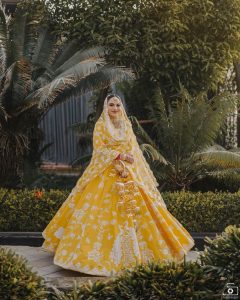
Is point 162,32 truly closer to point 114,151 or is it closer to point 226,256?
point 114,151

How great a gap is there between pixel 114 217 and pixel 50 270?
0.95 metres

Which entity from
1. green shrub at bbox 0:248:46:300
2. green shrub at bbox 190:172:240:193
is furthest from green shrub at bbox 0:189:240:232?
green shrub at bbox 0:248:46:300

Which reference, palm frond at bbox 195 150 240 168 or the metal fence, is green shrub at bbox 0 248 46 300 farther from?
the metal fence

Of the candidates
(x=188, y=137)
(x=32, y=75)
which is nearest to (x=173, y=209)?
(x=188, y=137)

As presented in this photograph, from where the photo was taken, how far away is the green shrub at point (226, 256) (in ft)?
13.3

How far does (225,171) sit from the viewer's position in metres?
9.02

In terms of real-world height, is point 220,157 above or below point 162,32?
below

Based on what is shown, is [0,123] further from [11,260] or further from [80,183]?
[11,260]

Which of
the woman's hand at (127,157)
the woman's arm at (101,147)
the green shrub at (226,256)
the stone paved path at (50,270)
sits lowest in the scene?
the stone paved path at (50,270)

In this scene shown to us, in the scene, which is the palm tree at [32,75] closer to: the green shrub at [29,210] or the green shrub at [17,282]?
the green shrub at [29,210]

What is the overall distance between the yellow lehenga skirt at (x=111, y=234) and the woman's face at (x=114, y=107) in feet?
2.02

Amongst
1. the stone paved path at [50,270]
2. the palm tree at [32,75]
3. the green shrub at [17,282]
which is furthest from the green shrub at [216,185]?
the green shrub at [17,282]

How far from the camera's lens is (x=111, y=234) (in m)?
6.32

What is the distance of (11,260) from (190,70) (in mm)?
6743
